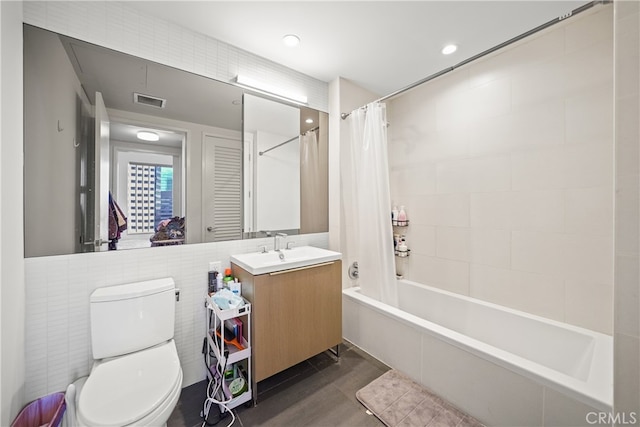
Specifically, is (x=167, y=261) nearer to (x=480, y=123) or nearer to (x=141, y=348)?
(x=141, y=348)

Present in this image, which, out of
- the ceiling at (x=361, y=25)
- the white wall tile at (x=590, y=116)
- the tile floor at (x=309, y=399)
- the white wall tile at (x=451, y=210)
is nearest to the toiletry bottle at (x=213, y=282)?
the tile floor at (x=309, y=399)

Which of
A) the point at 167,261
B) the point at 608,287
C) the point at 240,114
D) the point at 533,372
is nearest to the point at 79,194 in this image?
the point at 167,261

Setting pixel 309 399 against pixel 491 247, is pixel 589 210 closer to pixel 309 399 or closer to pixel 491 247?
pixel 491 247

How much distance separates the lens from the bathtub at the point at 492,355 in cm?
118

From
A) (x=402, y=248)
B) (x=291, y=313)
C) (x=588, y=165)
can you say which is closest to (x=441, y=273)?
(x=402, y=248)

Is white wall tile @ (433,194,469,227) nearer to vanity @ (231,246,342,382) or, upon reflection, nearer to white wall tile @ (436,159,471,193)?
white wall tile @ (436,159,471,193)

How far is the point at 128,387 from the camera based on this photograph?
1148 millimetres

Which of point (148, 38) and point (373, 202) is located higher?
point (148, 38)

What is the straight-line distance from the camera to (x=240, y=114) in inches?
77.0

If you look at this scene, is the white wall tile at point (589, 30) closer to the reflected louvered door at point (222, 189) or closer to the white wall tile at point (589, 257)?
the white wall tile at point (589, 257)

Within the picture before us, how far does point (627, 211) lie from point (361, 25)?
5.57ft

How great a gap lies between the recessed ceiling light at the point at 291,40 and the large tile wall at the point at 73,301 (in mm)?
1643

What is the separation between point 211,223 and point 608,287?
8.43ft

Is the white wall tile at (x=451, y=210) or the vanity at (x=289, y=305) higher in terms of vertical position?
the white wall tile at (x=451, y=210)
